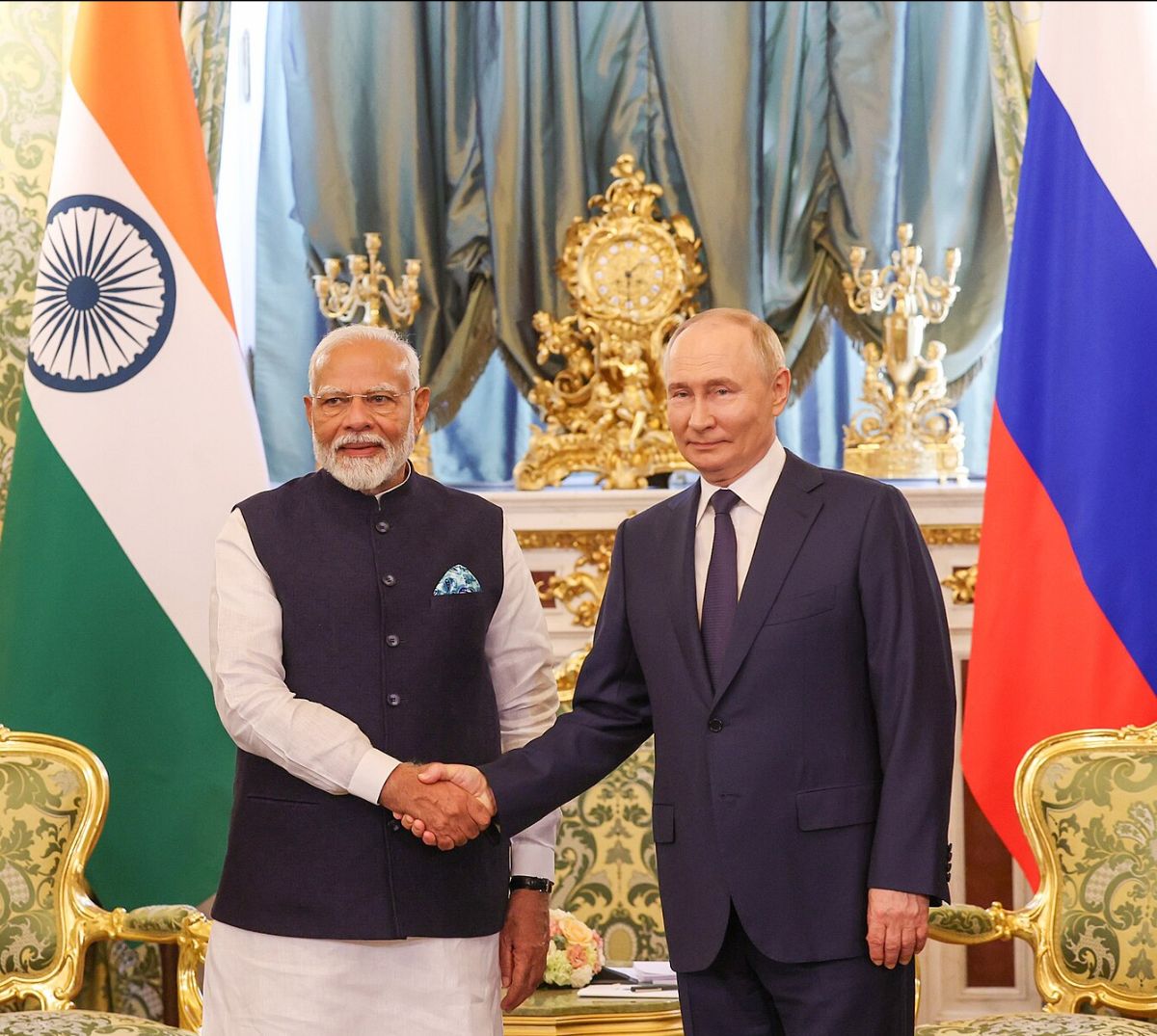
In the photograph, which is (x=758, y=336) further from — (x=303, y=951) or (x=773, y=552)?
(x=303, y=951)

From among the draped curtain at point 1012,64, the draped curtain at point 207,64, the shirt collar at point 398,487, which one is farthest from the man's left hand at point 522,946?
the draped curtain at point 1012,64

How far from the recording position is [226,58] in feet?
13.7

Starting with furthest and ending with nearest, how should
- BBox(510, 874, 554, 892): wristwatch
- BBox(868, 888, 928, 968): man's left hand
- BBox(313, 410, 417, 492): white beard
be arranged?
1. BBox(510, 874, 554, 892): wristwatch
2. BBox(313, 410, 417, 492): white beard
3. BBox(868, 888, 928, 968): man's left hand

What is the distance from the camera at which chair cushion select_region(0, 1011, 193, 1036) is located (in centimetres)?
289

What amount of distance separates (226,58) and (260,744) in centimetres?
259

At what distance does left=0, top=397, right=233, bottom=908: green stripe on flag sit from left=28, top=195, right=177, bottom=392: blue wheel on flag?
0.16 meters

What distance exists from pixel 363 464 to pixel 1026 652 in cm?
194

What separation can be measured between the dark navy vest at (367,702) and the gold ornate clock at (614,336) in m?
1.95

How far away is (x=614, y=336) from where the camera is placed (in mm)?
4340

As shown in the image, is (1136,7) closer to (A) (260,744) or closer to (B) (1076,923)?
(B) (1076,923)

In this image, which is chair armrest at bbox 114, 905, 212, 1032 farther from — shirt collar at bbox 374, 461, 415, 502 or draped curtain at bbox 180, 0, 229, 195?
draped curtain at bbox 180, 0, 229, 195

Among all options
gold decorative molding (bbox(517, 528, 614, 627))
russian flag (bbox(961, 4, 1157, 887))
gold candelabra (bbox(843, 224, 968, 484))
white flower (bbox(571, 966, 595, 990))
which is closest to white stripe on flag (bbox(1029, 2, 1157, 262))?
russian flag (bbox(961, 4, 1157, 887))

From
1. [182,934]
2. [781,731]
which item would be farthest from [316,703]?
[182,934]

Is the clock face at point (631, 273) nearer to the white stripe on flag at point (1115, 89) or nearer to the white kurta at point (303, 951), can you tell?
the white stripe on flag at point (1115, 89)
